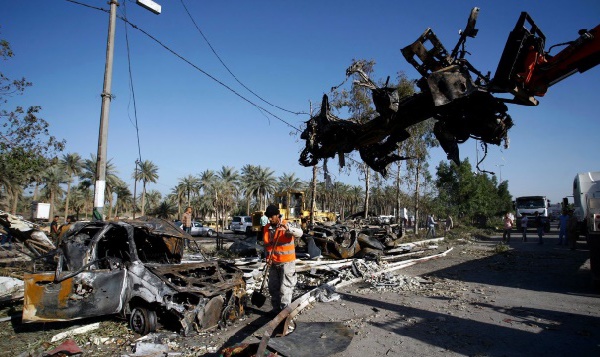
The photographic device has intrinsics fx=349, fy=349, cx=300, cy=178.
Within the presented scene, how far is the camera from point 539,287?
864 cm

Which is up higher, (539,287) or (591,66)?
(591,66)

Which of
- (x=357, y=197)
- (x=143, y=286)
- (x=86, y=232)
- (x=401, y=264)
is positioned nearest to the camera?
(x=143, y=286)

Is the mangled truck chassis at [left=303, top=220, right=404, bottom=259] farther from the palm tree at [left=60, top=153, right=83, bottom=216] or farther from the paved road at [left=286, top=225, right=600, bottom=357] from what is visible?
the palm tree at [left=60, top=153, right=83, bottom=216]

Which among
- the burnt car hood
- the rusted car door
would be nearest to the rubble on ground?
the rusted car door

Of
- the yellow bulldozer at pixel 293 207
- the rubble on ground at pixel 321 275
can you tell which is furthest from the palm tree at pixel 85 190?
the rubble on ground at pixel 321 275

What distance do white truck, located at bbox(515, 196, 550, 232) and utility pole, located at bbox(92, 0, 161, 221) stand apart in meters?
29.2

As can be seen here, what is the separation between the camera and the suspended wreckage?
15.7 ft

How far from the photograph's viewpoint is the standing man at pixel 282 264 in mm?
5902

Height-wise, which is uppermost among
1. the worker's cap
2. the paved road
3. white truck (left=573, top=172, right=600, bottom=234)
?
white truck (left=573, top=172, right=600, bottom=234)

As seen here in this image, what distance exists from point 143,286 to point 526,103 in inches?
251

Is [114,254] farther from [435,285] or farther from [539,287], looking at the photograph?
[539,287]

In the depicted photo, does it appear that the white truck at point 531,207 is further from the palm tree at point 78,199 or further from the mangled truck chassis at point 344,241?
the palm tree at point 78,199

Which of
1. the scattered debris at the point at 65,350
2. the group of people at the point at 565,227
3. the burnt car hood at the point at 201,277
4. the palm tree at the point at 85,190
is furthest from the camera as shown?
the palm tree at the point at 85,190

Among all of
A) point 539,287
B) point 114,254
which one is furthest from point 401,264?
point 114,254
